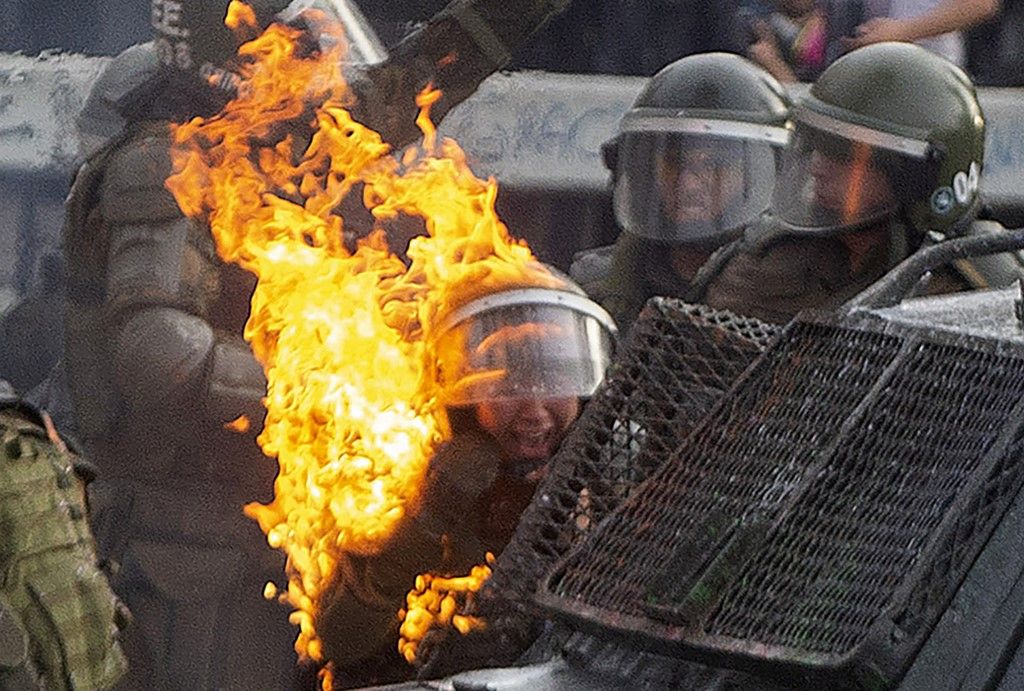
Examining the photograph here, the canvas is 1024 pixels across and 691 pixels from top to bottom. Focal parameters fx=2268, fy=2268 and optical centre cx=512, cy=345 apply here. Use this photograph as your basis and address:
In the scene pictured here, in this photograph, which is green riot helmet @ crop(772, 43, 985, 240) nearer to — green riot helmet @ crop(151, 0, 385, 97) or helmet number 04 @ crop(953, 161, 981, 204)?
helmet number 04 @ crop(953, 161, 981, 204)

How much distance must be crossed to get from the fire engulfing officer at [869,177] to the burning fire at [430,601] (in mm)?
1273

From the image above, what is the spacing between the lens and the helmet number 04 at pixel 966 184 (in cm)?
566

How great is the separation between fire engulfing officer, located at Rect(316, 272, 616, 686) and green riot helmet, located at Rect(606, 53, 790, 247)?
162 cm

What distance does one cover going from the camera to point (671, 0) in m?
8.67

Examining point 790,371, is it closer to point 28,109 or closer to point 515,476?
point 515,476

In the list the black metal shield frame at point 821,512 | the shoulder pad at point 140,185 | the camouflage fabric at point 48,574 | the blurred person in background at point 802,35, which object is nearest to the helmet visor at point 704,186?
the shoulder pad at point 140,185

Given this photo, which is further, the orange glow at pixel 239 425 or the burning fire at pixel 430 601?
the orange glow at pixel 239 425

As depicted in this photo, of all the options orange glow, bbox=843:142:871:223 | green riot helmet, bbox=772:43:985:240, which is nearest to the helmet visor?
green riot helmet, bbox=772:43:985:240

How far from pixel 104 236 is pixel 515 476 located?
2.61 meters

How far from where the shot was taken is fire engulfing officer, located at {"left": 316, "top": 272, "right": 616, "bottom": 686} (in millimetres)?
4848

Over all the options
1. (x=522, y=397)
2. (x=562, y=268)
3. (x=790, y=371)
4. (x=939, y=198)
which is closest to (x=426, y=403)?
(x=522, y=397)

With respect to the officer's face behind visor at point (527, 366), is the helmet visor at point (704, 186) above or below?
below

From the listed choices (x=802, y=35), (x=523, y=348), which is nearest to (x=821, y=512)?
(x=523, y=348)

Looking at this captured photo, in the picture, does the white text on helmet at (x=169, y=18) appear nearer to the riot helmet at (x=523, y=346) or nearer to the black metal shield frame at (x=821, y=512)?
the riot helmet at (x=523, y=346)
